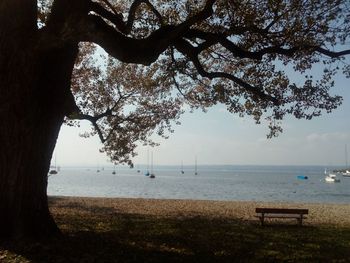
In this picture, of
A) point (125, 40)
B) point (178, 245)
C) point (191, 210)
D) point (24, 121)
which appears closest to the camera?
point (24, 121)

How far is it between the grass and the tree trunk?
74 centimetres

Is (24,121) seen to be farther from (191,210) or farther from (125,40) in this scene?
(191,210)

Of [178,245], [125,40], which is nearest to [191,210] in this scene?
[178,245]

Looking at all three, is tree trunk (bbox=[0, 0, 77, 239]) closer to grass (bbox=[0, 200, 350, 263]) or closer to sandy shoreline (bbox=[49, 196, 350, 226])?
grass (bbox=[0, 200, 350, 263])

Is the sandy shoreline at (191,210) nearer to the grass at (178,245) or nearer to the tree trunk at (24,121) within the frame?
the grass at (178,245)

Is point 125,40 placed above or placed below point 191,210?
above

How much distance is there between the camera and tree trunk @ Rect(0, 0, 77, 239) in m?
Answer: 10.2

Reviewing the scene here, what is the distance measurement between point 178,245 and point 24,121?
4.78 meters

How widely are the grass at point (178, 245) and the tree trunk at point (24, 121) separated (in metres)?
0.74

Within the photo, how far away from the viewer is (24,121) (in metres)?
10.3

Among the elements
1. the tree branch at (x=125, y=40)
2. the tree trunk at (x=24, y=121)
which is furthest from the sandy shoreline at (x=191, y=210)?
the tree branch at (x=125, y=40)

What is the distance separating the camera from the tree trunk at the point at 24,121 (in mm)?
10201

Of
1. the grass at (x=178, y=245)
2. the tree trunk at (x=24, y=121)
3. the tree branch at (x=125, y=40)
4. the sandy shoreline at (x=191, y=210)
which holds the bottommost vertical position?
the sandy shoreline at (x=191, y=210)

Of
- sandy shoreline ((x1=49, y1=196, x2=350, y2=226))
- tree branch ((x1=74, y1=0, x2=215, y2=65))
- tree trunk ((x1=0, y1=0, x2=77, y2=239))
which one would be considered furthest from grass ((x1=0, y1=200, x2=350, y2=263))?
sandy shoreline ((x1=49, y1=196, x2=350, y2=226))
